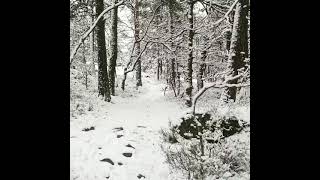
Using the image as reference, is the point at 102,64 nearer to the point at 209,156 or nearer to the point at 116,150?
the point at 116,150

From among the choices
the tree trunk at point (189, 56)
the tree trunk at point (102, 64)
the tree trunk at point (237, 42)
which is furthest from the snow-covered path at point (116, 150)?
the tree trunk at point (189, 56)

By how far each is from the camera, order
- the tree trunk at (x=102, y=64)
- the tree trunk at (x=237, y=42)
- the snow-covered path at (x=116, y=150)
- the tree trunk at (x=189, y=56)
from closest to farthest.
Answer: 1. the snow-covered path at (x=116, y=150)
2. the tree trunk at (x=237, y=42)
3. the tree trunk at (x=102, y=64)
4. the tree trunk at (x=189, y=56)

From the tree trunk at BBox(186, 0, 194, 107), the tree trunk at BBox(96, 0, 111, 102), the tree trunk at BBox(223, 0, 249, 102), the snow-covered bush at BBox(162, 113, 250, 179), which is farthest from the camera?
the tree trunk at BBox(186, 0, 194, 107)

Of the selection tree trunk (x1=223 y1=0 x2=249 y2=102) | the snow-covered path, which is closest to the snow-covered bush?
the snow-covered path

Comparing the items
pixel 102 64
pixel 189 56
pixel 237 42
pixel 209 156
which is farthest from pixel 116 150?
pixel 189 56

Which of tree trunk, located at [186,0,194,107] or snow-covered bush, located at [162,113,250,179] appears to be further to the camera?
tree trunk, located at [186,0,194,107]

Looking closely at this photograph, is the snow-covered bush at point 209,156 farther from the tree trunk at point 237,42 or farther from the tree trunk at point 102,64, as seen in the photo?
the tree trunk at point 102,64

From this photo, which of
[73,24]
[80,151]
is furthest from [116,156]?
[73,24]

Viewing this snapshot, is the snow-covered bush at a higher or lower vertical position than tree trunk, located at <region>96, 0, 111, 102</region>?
lower

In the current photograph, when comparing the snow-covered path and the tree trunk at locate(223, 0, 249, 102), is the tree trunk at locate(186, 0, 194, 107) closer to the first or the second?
the tree trunk at locate(223, 0, 249, 102)
